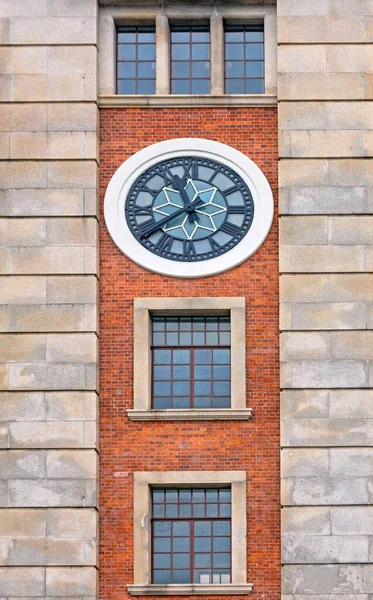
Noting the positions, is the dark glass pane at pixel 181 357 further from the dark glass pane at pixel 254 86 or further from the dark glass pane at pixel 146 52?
the dark glass pane at pixel 146 52

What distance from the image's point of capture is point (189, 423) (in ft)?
153

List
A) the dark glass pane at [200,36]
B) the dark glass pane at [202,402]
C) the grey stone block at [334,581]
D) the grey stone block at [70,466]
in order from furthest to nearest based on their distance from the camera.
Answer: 1. the dark glass pane at [200,36]
2. the dark glass pane at [202,402]
3. the grey stone block at [70,466]
4. the grey stone block at [334,581]

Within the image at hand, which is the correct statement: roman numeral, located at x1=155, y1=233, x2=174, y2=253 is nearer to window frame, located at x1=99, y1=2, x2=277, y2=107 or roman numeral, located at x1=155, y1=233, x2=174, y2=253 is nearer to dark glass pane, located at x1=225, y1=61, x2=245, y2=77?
A: window frame, located at x1=99, y1=2, x2=277, y2=107

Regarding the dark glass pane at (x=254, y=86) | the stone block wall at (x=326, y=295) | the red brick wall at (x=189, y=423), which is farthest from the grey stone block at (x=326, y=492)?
the dark glass pane at (x=254, y=86)

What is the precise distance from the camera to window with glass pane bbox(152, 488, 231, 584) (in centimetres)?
4616

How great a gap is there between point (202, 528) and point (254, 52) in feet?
38.0

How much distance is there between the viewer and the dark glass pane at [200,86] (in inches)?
1934

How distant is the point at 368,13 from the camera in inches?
1912

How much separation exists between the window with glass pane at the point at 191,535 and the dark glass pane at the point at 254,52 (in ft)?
34.5

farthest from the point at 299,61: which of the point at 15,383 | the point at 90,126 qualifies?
the point at 15,383

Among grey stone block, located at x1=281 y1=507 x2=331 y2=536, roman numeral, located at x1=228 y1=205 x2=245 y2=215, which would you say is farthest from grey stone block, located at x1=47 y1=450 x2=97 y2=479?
roman numeral, located at x1=228 y1=205 x2=245 y2=215

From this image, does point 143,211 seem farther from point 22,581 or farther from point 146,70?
point 22,581

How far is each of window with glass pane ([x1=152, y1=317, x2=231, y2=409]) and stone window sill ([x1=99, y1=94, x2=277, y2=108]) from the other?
518 centimetres

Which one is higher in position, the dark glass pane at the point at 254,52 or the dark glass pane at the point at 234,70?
the dark glass pane at the point at 254,52
